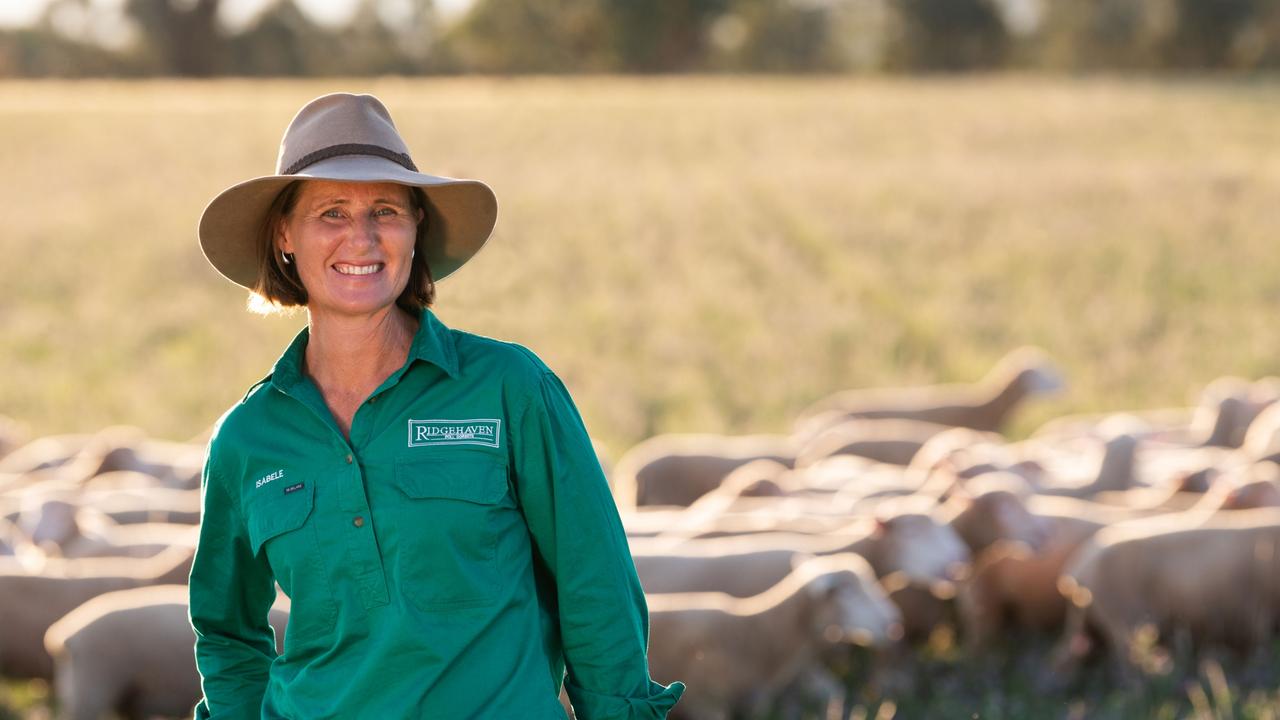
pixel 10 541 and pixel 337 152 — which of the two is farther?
pixel 10 541

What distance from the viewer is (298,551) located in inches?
112

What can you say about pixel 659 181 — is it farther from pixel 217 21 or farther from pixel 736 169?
pixel 217 21

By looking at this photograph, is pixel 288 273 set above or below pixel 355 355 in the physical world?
above

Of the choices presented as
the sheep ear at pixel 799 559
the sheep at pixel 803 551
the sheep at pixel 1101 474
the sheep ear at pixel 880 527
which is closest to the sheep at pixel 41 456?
the sheep at pixel 803 551

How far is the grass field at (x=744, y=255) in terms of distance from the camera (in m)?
14.9

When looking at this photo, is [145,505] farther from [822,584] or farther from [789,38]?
[789,38]

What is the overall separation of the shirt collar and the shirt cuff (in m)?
0.67

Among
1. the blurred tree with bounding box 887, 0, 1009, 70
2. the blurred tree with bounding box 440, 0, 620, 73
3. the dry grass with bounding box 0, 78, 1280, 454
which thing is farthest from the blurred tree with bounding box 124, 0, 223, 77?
the blurred tree with bounding box 887, 0, 1009, 70

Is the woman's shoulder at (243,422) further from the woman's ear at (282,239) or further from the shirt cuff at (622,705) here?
the shirt cuff at (622,705)

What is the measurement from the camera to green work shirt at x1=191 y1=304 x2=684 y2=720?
110 inches

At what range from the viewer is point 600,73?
60.6 metres

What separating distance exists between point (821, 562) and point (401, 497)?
4.19m

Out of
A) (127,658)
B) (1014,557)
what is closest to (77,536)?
(127,658)

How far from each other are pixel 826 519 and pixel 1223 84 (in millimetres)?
44255
